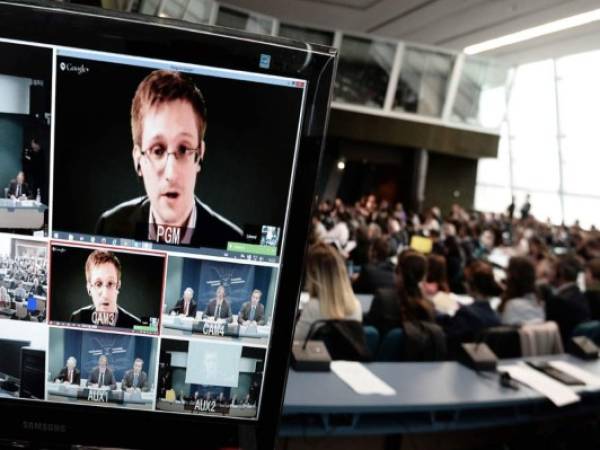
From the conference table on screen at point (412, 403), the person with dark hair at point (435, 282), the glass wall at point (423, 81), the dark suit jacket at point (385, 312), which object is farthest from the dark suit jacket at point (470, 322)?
the glass wall at point (423, 81)

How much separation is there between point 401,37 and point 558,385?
1282 cm

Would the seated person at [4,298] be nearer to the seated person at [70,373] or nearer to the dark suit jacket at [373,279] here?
the seated person at [70,373]

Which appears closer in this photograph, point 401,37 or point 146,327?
point 146,327

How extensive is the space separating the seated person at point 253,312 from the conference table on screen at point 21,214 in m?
0.35

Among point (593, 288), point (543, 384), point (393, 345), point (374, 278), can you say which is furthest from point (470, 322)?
point (593, 288)

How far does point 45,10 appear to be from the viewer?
0.66 m

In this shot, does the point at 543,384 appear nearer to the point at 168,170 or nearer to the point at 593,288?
the point at 168,170

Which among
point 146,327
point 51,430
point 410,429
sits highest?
point 146,327

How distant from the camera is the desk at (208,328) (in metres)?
0.76

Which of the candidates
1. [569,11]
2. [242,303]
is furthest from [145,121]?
[569,11]

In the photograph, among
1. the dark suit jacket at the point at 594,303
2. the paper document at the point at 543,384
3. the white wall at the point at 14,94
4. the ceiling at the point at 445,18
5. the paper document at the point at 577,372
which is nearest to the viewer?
the white wall at the point at 14,94

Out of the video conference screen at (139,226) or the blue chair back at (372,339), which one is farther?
the blue chair back at (372,339)

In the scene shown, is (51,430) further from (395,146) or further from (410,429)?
(395,146)

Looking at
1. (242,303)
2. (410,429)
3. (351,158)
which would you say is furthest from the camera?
(351,158)
